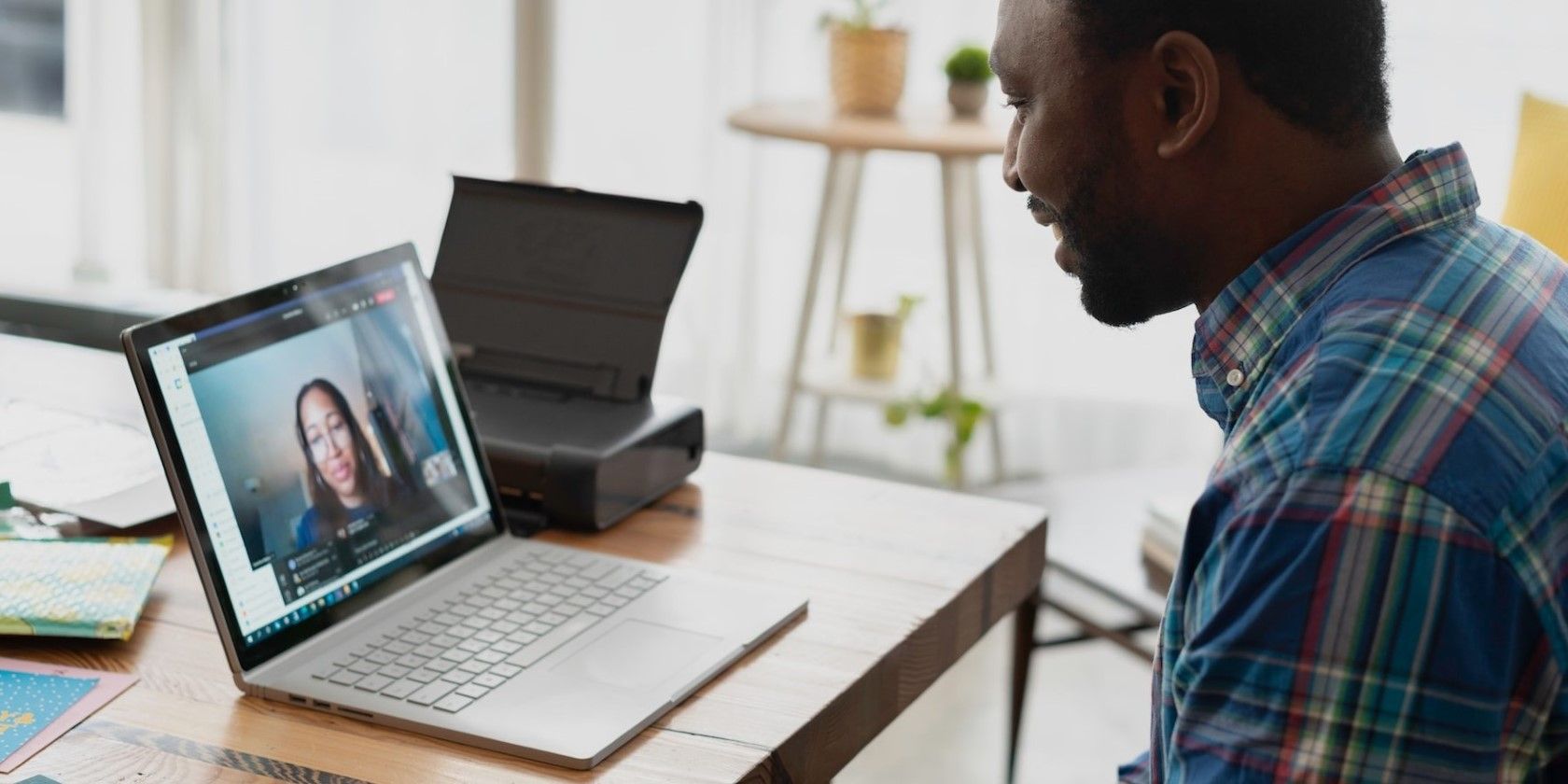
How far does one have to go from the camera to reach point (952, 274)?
9.70ft

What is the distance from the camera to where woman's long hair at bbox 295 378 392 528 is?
1.09 meters

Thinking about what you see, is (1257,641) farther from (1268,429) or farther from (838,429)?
(838,429)

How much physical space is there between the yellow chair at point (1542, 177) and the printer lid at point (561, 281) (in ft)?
2.87

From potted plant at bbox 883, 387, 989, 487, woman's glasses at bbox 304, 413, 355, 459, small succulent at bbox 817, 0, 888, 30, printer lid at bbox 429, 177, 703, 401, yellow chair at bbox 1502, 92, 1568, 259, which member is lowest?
potted plant at bbox 883, 387, 989, 487

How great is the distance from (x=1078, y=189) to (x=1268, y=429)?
0.25m

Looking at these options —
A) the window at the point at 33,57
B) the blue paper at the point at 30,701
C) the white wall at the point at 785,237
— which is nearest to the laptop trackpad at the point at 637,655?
the blue paper at the point at 30,701

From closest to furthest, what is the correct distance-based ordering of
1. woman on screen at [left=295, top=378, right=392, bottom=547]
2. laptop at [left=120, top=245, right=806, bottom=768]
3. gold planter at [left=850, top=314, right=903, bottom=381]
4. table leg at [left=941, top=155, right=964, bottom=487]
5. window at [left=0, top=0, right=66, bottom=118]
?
laptop at [left=120, top=245, right=806, bottom=768]
woman on screen at [left=295, top=378, right=392, bottom=547]
table leg at [left=941, top=155, right=964, bottom=487]
gold planter at [left=850, top=314, right=903, bottom=381]
window at [left=0, top=0, right=66, bottom=118]

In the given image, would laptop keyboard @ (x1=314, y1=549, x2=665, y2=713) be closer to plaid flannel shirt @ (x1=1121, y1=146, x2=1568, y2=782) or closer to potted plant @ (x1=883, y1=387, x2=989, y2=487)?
plaid flannel shirt @ (x1=1121, y1=146, x2=1568, y2=782)

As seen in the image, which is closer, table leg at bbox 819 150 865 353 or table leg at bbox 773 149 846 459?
table leg at bbox 773 149 846 459

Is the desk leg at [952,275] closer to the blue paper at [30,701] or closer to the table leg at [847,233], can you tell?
the table leg at [847,233]

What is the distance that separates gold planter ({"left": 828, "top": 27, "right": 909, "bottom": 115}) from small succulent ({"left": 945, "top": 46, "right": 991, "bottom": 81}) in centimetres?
9

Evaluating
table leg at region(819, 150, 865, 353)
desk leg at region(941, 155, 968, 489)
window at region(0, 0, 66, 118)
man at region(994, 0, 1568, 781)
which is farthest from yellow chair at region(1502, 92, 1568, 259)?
window at region(0, 0, 66, 118)

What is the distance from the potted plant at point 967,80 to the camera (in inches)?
116

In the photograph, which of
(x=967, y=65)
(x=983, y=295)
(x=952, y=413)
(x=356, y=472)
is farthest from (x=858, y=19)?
(x=356, y=472)
